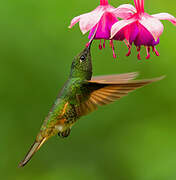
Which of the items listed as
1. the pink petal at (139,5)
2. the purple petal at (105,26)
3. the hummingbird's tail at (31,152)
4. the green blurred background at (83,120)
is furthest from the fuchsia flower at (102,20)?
the green blurred background at (83,120)

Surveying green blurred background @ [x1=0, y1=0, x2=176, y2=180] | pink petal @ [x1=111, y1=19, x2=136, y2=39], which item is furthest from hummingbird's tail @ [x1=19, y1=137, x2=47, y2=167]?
green blurred background @ [x1=0, y1=0, x2=176, y2=180]

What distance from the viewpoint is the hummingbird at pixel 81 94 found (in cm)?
229

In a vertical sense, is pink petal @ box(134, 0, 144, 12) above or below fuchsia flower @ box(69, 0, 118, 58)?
above

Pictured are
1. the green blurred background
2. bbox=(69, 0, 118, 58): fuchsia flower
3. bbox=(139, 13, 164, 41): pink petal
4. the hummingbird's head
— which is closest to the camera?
bbox=(139, 13, 164, 41): pink petal

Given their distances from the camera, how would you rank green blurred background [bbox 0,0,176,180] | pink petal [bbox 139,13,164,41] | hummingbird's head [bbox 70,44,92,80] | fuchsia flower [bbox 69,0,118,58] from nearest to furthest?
1. pink petal [bbox 139,13,164,41]
2. fuchsia flower [bbox 69,0,118,58]
3. hummingbird's head [bbox 70,44,92,80]
4. green blurred background [bbox 0,0,176,180]

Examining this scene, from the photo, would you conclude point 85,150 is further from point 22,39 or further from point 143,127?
point 22,39

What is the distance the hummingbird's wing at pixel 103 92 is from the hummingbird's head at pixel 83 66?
6cm

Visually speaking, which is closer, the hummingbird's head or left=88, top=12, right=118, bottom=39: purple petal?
left=88, top=12, right=118, bottom=39: purple petal

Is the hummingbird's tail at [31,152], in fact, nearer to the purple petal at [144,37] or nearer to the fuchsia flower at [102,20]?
the fuchsia flower at [102,20]

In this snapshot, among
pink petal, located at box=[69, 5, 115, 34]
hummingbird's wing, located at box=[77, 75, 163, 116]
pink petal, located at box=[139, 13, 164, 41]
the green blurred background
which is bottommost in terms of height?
the green blurred background

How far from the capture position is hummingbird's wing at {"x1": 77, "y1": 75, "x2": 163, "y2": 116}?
2164 millimetres

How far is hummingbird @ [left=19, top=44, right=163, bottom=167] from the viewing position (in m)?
2.29

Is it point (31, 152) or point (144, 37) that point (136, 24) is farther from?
point (31, 152)

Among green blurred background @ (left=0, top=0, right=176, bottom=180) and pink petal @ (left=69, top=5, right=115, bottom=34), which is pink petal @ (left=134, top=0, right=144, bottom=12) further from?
green blurred background @ (left=0, top=0, right=176, bottom=180)
